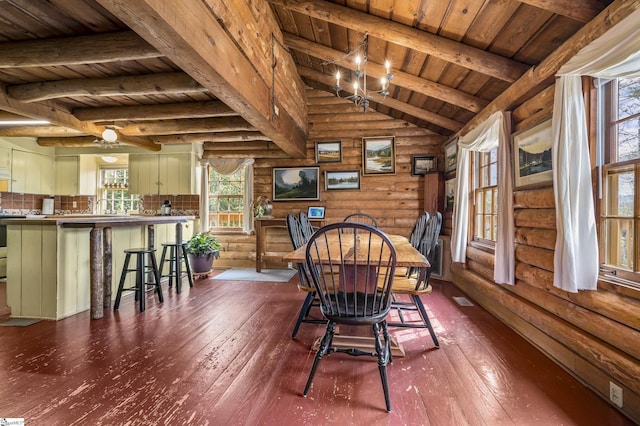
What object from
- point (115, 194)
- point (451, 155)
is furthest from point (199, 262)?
point (451, 155)

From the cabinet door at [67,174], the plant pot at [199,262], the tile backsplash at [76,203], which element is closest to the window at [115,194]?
the tile backsplash at [76,203]

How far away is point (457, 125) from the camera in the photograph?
4328 millimetres

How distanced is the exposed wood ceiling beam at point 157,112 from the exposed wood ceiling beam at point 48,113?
0.15m

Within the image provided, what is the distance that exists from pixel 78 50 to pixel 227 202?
3.74 meters

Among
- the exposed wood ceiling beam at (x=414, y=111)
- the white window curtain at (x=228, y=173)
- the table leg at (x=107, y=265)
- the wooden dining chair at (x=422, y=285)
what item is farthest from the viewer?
the white window curtain at (x=228, y=173)

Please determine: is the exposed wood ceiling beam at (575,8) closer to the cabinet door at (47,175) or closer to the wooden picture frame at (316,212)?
the wooden picture frame at (316,212)

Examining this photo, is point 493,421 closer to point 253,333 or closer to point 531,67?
point 253,333

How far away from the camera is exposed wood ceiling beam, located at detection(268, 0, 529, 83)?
2.67 m

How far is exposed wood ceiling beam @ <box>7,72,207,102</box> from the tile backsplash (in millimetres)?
2895

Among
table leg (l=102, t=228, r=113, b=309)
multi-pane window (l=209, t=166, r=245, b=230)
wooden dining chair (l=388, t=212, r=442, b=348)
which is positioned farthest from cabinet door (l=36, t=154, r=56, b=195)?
wooden dining chair (l=388, t=212, r=442, b=348)

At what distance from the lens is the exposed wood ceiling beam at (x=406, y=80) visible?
355cm

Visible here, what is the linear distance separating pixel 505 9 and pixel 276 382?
3.09 m

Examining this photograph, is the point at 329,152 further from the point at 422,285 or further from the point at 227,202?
the point at 422,285

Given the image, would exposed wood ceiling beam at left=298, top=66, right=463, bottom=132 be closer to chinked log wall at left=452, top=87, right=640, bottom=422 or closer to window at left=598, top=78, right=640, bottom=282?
chinked log wall at left=452, top=87, right=640, bottom=422
